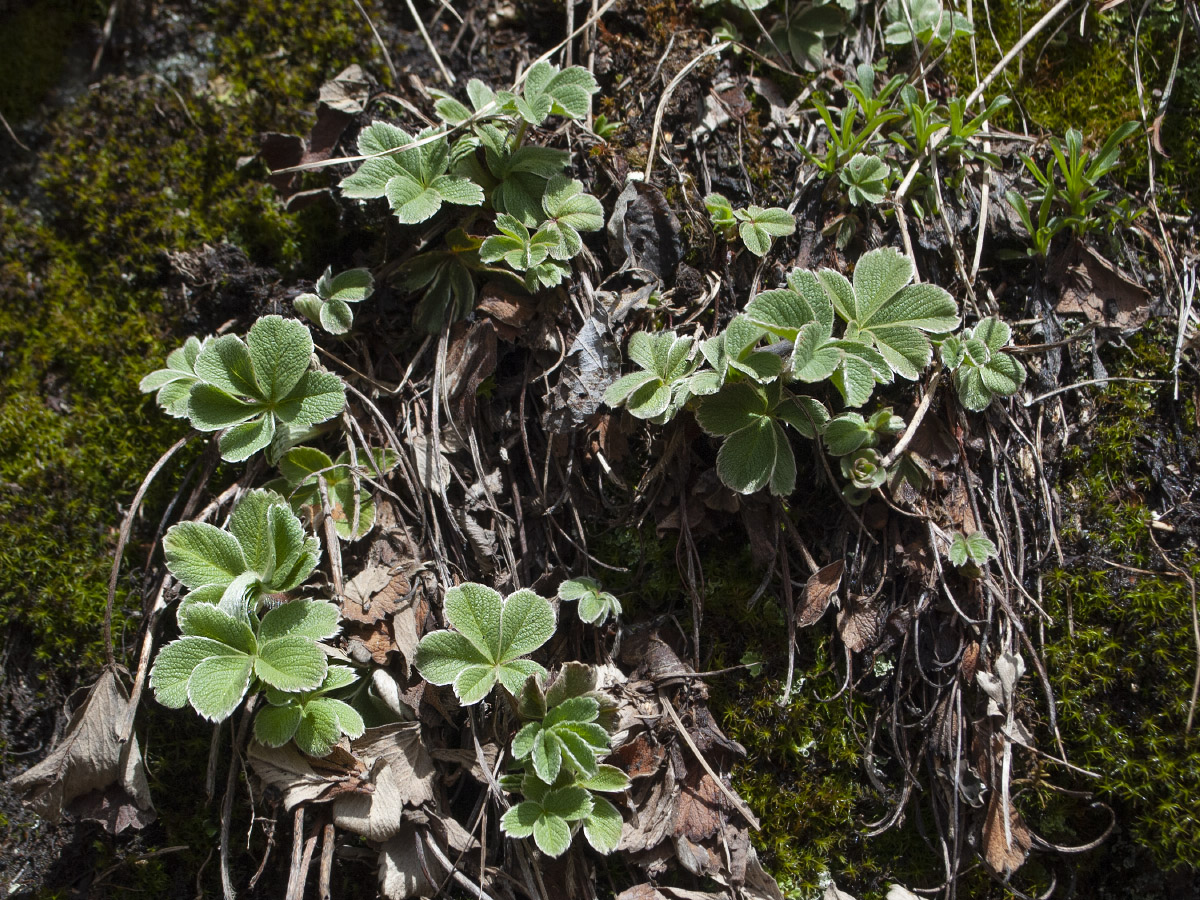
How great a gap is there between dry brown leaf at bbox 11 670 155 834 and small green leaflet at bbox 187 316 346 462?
0.96 meters

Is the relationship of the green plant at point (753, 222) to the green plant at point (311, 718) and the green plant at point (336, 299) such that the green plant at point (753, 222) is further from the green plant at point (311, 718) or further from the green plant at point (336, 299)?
the green plant at point (311, 718)

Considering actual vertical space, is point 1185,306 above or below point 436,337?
below

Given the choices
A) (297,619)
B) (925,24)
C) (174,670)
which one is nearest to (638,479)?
(297,619)

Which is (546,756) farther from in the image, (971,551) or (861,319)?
(861,319)

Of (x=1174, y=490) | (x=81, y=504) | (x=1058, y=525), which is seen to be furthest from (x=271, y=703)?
(x=1174, y=490)

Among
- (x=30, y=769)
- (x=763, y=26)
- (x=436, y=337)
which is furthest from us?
(x=763, y=26)

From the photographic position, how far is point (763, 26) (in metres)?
2.69

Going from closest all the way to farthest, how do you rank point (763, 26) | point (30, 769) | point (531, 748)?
point (531, 748) → point (30, 769) → point (763, 26)

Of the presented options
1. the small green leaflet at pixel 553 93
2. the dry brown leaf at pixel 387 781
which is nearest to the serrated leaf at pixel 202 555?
the dry brown leaf at pixel 387 781

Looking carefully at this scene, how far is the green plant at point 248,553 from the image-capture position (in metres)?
2.16

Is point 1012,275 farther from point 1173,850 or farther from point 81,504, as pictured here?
point 81,504

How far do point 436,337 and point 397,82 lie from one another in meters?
1.04

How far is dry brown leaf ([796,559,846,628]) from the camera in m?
2.27

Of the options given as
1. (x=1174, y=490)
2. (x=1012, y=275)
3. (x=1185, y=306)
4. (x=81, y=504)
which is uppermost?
(x=81, y=504)
